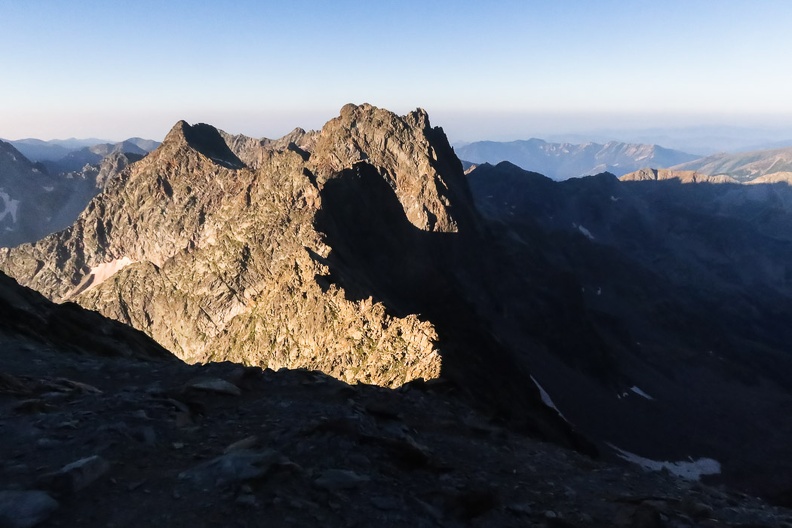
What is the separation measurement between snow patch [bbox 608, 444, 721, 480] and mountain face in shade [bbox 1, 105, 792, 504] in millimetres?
1897

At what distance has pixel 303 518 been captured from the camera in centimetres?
1050

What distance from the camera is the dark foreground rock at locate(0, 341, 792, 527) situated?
1045cm

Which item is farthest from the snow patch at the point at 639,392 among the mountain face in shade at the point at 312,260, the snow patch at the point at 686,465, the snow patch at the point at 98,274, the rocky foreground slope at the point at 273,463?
the snow patch at the point at 98,274

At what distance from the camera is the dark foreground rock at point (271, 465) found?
10445 millimetres

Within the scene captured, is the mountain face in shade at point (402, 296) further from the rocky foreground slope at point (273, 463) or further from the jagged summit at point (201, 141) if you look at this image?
the rocky foreground slope at point (273, 463)

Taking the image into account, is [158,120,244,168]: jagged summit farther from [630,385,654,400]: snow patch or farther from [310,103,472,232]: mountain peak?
[630,385,654,400]: snow patch

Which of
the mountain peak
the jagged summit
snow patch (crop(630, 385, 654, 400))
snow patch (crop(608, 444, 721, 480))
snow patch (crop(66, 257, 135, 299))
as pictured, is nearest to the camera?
snow patch (crop(608, 444, 721, 480))

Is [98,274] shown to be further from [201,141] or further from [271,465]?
[271,465]

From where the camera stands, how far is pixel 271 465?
1173 centimetres

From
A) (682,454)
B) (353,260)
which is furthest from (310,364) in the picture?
(682,454)

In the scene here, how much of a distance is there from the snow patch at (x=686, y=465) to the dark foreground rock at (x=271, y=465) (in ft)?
277

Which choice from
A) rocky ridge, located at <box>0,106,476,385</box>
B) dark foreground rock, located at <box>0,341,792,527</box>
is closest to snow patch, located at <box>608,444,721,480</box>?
rocky ridge, located at <box>0,106,476,385</box>

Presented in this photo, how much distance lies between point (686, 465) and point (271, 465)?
368 ft

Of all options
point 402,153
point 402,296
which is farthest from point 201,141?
point 402,296
